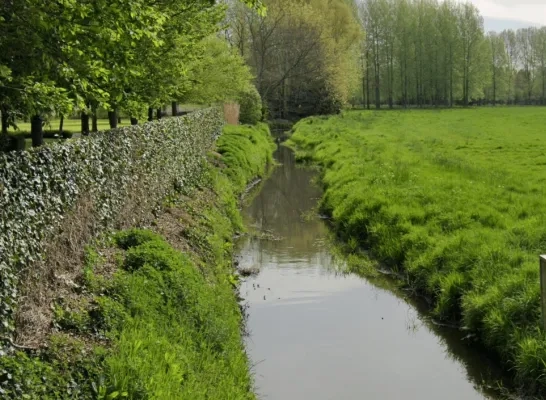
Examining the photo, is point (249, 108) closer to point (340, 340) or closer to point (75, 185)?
point (340, 340)

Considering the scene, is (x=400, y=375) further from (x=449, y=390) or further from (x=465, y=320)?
(x=465, y=320)

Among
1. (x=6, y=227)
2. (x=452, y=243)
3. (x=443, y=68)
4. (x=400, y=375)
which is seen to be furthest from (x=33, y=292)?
(x=443, y=68)

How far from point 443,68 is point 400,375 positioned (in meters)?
85.2

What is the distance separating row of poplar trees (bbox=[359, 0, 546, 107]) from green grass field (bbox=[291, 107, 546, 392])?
2449 inches

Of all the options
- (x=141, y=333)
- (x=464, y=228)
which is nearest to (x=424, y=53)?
(x=464, y=228)

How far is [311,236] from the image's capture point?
701 inches

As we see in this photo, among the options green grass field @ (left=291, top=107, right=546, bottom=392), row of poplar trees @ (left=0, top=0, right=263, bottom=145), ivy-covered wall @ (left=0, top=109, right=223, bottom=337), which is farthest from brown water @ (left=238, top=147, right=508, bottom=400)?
row of poplar trees @ (left=0, top=0, right=263, bottom=145)

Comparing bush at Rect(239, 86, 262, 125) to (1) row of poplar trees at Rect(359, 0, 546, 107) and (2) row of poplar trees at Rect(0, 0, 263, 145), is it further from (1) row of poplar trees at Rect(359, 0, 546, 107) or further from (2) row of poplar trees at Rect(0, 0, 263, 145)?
(2) row of poplar trees at Rect(0, 0, 263, 145)

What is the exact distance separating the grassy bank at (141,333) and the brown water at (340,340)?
0.97m

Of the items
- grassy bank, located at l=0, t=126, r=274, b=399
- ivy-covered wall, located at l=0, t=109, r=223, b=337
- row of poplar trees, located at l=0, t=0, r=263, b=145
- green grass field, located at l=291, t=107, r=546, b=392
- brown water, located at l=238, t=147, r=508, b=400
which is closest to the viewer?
grassy bank, located at l=0, t=126, r=274, b=399

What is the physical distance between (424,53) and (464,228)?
80005 millimetres

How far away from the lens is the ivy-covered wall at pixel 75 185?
5848mm

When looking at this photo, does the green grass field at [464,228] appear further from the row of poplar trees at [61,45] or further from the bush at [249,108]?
the bush at [249,108]

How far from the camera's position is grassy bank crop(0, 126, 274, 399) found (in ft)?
18.4
